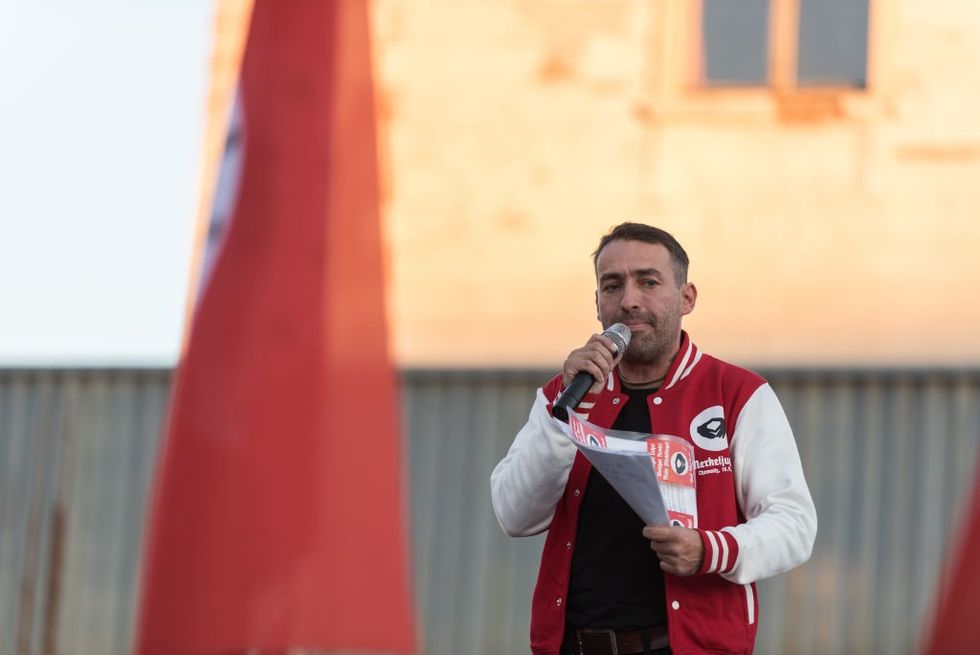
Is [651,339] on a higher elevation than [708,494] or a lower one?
higher

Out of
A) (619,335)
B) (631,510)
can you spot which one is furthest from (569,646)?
(619,335)

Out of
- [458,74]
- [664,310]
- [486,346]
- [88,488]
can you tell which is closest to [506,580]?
[486,346]

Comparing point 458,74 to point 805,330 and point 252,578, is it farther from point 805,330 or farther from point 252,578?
point 252,578

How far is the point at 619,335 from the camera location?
419cm

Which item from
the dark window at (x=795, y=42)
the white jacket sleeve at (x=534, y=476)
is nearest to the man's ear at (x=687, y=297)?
the white jacket sleeve at (x=534, y=476)

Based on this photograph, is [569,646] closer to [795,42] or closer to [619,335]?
[619,335]

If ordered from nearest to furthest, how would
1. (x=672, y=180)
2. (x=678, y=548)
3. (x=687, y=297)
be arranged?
(x=678, y=548), (x=687, y=297), (x=672, y=180)

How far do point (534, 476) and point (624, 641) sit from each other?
421 millimetres

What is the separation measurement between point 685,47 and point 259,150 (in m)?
7.71

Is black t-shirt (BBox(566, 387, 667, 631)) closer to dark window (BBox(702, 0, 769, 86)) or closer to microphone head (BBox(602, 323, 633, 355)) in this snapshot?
microphone head (BBox(602, 323, 633, 355))

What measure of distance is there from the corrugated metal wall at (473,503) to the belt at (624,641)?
5.61 metres

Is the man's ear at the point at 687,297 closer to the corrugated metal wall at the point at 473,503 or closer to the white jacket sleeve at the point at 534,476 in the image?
the white jacket sleeve at the point at 534,476

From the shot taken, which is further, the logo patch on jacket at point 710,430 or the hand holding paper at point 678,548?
the logo patch on jacket at point 710,430

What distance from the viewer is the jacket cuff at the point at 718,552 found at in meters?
3.93
